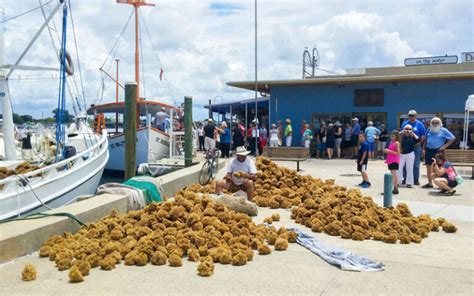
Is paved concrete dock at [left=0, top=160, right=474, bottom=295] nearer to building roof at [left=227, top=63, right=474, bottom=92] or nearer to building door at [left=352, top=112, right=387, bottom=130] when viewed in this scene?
building roof at [left=227, top=63, right=474, bottom=92]

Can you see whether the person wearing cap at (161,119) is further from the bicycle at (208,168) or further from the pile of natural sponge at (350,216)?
the pile of natural sponge at (350,216)

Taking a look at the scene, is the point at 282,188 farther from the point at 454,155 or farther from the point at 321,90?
the point at 321,90

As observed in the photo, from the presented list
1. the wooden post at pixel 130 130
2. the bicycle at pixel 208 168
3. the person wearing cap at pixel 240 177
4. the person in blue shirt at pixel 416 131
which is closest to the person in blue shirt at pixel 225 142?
the bicycle at pixel 208 168

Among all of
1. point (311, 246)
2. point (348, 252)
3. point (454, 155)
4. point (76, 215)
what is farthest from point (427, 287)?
point (454, 155)

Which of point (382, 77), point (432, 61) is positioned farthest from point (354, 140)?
point (432, 61)

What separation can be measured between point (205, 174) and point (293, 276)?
7269 mm

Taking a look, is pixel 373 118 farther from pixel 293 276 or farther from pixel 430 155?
pixel 293 276

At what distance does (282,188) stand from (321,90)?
11.8 meters

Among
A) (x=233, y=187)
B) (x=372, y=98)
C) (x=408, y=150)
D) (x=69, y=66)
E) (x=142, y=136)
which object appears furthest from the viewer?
(x=372, y=98)

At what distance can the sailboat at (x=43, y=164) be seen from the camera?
8.31m

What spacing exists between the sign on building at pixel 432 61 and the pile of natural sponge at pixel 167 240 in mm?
23230

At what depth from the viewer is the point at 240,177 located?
9.45 meters

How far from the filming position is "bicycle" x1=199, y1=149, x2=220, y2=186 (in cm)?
1234

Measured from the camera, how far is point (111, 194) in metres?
8.49
